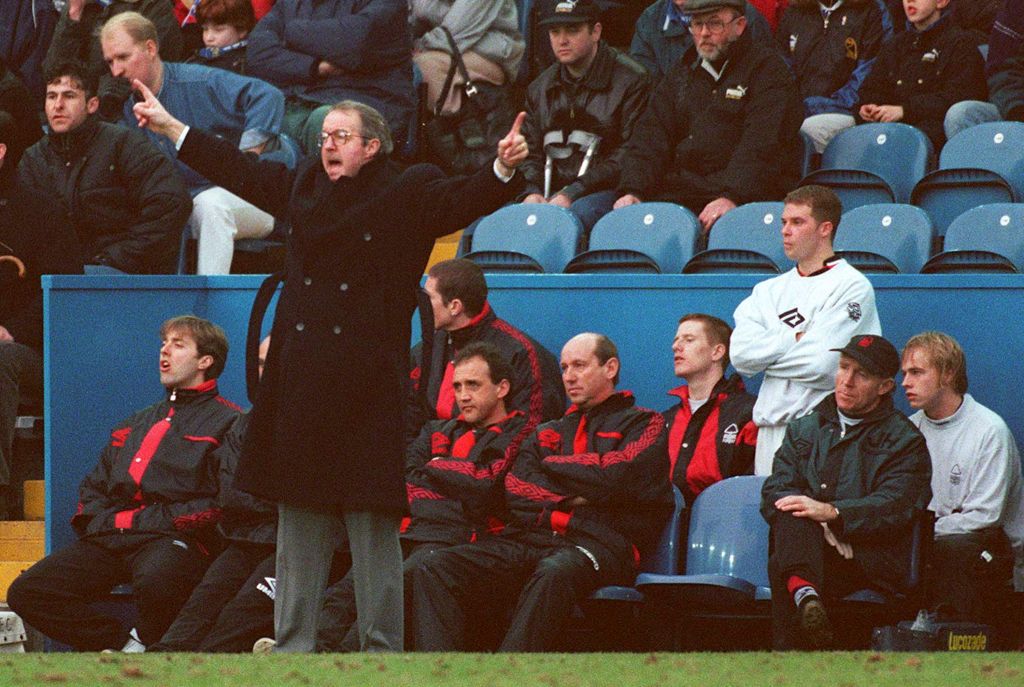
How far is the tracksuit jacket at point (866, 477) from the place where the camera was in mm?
6258

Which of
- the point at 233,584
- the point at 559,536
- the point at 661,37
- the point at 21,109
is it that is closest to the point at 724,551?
the point at 559,536

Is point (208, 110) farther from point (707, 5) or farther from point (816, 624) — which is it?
point (816, 624)

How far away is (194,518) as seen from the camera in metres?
7.28

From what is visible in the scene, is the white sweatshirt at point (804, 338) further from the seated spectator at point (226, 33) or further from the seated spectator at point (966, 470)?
the seated spectator at point (226, 33)

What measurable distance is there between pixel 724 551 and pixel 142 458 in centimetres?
254

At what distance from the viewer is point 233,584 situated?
23.3ft

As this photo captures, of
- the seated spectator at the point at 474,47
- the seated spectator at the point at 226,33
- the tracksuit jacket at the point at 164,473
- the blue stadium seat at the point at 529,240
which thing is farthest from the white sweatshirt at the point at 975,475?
the seated spectator at the point at 226,33

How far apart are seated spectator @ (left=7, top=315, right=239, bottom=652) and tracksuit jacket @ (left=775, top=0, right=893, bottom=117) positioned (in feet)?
13.4

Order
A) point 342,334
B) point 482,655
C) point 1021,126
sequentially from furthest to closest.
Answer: point 1021,126 < point 342,334 < point 482,655

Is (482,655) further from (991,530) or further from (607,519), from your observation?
(991,530)

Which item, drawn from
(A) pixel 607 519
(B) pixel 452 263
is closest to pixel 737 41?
(B) pixel 452 263

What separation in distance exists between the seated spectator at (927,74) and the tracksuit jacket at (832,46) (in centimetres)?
28

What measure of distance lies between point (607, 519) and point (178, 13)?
635cm

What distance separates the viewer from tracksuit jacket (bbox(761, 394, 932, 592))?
6.26 m
